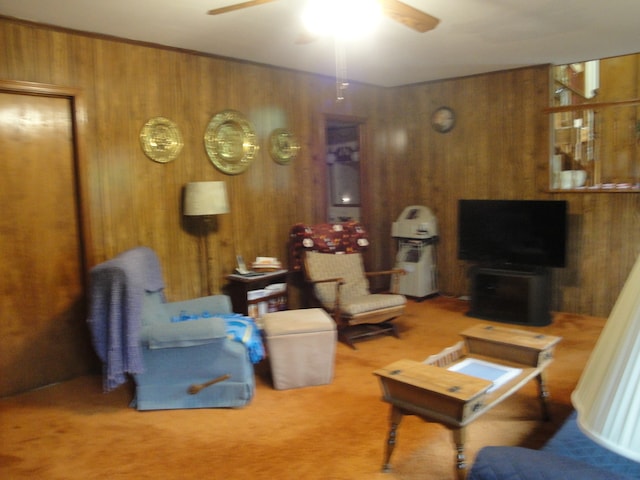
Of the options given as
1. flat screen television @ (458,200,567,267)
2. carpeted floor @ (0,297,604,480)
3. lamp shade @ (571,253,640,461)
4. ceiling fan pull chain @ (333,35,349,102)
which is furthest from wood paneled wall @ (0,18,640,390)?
lamp shade @ (571,253,640,461)

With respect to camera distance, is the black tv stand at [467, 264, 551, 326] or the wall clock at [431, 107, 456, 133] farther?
the wall clock at [431, 107, 456, 133]

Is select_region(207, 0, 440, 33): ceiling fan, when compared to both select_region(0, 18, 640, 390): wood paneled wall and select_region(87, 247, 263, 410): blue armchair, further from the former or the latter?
select_region(87, 247, 263, 410): blue armchair

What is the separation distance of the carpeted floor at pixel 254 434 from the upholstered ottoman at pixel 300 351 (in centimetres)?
8

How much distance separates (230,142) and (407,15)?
7.65 feet

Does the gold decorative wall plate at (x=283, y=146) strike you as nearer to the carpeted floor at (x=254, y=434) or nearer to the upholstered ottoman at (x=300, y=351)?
the upholstered ottoman at (x=300, y=351)

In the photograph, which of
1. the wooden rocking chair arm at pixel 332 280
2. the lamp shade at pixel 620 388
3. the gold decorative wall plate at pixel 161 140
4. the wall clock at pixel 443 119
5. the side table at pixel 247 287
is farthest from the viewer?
the wall clock at pixel 443 119

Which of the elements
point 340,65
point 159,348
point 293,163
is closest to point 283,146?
point 293,163

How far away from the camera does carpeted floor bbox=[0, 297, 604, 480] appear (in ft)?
8.16

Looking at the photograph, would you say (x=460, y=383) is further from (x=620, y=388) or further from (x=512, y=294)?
(x=512, y=294)

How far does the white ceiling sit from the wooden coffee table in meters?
2.13

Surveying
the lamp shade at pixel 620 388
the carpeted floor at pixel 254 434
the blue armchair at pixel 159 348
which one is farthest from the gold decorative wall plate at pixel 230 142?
the lamp shade at pixel 620 388

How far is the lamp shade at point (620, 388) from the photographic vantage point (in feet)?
2.32

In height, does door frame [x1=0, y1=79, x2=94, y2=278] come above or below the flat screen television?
above

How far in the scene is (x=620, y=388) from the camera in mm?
727
